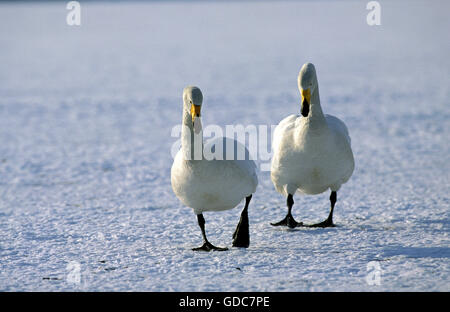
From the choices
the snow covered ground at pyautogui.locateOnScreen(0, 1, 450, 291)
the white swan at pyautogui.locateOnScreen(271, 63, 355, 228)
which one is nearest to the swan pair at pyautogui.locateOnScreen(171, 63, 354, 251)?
the white swan at pyautogui.locateOnScreen(271, 63, 355, 228)

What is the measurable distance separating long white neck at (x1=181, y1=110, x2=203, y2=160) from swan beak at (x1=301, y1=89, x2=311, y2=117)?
920 mm

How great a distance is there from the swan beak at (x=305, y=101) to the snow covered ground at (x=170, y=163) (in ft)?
3.30

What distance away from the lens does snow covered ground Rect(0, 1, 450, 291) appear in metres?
4.24

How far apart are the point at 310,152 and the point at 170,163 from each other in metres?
3.15

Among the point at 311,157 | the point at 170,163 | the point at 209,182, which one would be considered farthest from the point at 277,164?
the point at 170,163

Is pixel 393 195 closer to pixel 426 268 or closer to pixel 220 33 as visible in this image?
pixel 426 268

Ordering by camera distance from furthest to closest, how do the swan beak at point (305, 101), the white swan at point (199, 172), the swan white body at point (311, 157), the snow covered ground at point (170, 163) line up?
the swan white body at point (311, 157) → the swan beak at point (305, 101) → the white swan at point (199, 172) → the snow covered ground at point (170, 163)

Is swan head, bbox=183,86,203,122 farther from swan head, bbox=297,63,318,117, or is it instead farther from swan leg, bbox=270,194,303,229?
swan leg, bbox=270,194,303,229

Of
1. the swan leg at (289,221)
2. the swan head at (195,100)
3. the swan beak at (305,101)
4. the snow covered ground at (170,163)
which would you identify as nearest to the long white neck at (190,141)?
the swan head at (195,100)

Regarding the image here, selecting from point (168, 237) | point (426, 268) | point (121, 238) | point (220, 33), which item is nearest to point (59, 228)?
point (121, 238)

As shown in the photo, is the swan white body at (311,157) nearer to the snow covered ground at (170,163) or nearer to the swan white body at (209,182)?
the snow covered ground at (170,163)

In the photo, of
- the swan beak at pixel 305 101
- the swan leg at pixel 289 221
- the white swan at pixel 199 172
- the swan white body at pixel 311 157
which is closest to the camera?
the white swan at pixel 199 172

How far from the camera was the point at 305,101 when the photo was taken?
4891mm

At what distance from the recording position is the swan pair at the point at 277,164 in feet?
14.5
